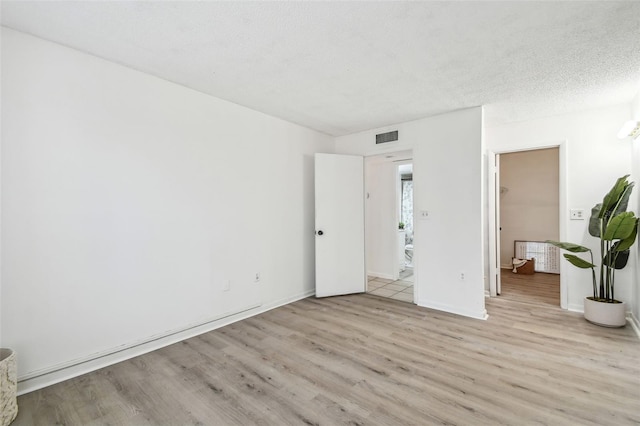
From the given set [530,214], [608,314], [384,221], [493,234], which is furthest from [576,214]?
[384,221]

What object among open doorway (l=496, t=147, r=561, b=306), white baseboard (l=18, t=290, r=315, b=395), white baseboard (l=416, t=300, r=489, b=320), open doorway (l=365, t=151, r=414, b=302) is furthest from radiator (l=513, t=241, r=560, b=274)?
white baseboard (l=18, t=290, r=315, b=395)

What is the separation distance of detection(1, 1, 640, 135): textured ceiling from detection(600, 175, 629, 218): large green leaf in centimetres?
95

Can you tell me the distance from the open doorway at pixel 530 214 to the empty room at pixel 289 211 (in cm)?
165

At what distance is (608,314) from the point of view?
118 inches

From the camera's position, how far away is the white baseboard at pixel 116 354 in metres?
2.03

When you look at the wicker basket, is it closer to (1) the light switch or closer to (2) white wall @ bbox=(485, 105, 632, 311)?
(2) white wall @ bbox=(485, 105, 632, 311)

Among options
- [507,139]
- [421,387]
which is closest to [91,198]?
[421,387]

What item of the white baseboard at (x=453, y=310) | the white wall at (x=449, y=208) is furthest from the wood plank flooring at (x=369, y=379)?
the white wall at (x=449, y=208)

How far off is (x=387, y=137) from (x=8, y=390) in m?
4.38

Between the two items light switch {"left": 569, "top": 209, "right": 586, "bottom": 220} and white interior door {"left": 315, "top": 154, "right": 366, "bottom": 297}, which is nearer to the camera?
light switch {"left": 569, "top": 209, "right": 586, "bottom": 220}

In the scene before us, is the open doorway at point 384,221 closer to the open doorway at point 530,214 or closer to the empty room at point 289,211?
the empty room at point 289,211

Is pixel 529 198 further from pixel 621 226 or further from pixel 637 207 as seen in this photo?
pixel 621 226

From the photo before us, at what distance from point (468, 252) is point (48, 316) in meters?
4.06

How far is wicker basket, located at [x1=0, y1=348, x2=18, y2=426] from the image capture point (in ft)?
5.41
